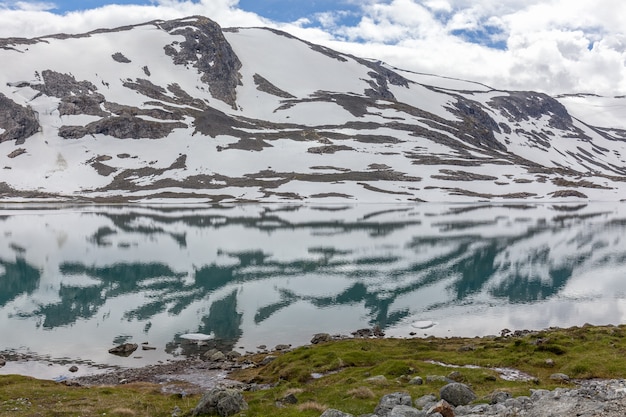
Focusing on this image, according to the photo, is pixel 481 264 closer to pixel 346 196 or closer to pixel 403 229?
pixel 403 229

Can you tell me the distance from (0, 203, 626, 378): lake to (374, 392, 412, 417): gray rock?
68.7ft

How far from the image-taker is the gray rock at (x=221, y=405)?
18545mm

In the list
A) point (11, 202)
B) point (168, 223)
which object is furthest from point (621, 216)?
point (11, 202)

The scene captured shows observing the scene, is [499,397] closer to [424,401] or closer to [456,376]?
[424,401]

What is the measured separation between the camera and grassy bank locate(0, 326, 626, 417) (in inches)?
795

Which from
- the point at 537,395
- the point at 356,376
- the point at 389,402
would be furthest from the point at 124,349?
the point at 537,395

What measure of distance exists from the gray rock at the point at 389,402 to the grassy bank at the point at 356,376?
667mm

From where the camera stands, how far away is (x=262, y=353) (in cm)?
3575

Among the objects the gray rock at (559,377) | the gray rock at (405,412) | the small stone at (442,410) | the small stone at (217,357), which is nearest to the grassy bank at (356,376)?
the gray rock at (559,377)

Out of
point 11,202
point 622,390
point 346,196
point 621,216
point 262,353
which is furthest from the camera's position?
point 346,196

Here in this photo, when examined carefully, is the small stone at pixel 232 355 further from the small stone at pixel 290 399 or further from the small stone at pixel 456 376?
the small stone at pixel 456 376

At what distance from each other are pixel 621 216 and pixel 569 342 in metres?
135

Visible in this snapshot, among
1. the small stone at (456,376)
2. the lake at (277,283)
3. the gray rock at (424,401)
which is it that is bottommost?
the lake at (277,283)

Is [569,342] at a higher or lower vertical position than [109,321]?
higher
